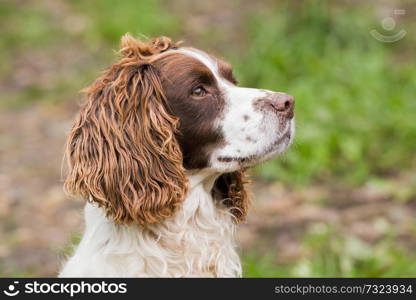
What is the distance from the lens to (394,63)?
→ 8.53 m

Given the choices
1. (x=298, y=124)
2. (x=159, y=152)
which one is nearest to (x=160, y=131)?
(x=159, y=152)

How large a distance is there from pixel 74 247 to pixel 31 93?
5.56m

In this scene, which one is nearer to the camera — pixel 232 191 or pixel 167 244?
pixel 167 244

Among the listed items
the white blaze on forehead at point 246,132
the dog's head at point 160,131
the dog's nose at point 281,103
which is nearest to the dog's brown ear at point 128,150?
the dog's head at point 160,131

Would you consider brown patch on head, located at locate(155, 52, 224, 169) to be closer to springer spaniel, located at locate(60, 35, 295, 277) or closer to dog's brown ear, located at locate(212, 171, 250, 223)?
springer spaniel, located at locate(60, 35, 295, 277)

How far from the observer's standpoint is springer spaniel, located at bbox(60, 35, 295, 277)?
3.69 meters

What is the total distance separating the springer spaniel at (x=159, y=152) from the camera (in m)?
3.69

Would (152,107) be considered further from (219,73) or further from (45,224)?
(45,224)

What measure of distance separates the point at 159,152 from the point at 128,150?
0.15 meters

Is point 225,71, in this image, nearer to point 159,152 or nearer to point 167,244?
point 159,152

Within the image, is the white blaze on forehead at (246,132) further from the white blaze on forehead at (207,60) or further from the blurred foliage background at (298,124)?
the blurred foliage background at (298,124)

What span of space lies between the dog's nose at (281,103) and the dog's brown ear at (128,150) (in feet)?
1.59

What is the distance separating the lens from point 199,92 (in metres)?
3.86

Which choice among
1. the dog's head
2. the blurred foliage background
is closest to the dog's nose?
the dog's head
